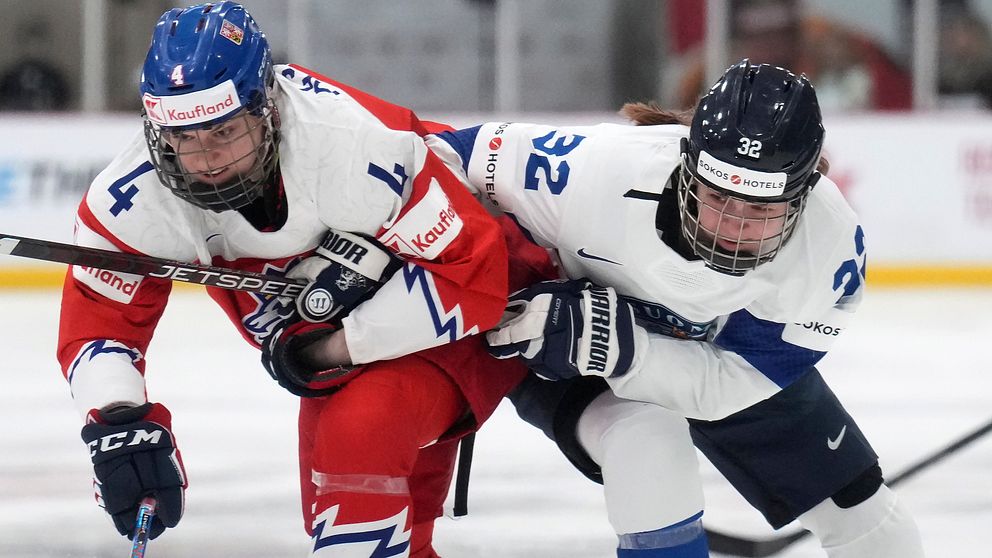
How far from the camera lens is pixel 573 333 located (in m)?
1.96

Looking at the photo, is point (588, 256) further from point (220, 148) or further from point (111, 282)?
point (111, 282)

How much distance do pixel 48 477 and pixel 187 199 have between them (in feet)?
4.81

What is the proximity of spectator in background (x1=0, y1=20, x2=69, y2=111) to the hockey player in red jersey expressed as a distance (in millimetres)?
4734

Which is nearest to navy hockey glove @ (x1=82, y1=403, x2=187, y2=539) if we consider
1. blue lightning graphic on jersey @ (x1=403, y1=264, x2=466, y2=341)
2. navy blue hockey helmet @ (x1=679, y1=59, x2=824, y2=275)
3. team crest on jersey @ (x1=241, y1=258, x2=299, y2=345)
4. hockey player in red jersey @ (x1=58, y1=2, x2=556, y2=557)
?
hockey player in red jersey @ (x1=58, y1=2, x2=556, y2=557)

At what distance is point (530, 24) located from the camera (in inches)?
286

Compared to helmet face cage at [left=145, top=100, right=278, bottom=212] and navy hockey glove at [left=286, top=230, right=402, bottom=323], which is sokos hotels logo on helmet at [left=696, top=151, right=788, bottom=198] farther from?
helmet face cage at [left=145, top=100, right=278, bottom=212]

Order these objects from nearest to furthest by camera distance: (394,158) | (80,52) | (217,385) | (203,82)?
1. (203,82)
2. (394,158)
3. (217,385)
4. (80,52)

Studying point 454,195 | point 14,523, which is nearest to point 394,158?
point 454,195

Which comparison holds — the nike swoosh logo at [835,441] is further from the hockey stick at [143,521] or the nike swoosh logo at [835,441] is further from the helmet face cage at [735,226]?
the hockey stick at [143,521]

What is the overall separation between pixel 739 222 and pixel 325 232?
2.16ft

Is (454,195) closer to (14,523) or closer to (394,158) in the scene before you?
(394,158)

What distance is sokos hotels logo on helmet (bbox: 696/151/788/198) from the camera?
184 cm

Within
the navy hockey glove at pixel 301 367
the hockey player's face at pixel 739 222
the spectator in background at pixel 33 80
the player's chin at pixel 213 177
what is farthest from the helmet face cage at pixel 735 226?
the spectator in background at pixel 33 80

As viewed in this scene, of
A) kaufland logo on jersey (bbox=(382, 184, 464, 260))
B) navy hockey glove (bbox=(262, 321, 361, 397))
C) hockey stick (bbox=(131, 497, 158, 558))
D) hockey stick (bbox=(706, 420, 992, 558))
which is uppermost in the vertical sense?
kaufland logo on jersey (bbox=(382, 184, 464, 260))
